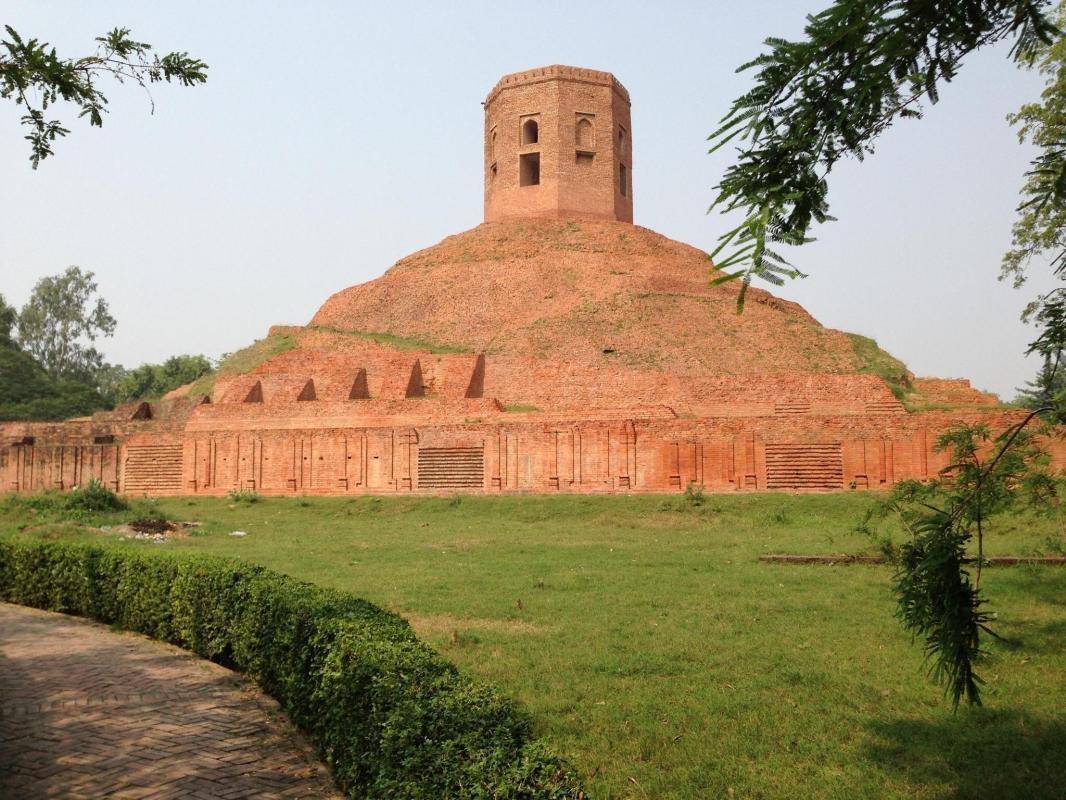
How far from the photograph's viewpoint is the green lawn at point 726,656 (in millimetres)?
4371

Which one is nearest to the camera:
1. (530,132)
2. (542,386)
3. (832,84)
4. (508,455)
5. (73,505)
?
(832,84)

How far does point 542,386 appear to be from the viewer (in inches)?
997

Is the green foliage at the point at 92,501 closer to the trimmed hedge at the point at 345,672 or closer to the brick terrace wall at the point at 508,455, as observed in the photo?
the brick terrace wall at the point at 508,455

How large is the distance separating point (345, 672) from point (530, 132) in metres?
33.3

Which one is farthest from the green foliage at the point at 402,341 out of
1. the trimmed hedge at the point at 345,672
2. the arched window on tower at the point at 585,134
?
the trimmed hedge at the point at 345,672

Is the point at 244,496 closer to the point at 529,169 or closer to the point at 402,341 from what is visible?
the point at 402,341

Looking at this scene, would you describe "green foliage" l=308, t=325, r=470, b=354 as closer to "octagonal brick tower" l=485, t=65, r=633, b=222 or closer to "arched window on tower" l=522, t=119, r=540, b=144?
"octagonal brick tower" l=485, t=65, r=633, b=222

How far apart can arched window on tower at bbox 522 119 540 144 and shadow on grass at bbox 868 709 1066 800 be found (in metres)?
32.5

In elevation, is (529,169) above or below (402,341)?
above

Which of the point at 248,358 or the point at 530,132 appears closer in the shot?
the point at 248,358

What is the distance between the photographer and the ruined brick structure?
19.7 meters

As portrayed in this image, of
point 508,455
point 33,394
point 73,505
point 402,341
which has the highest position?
point 402,341

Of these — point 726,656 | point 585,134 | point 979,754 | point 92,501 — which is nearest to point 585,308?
point 585,134

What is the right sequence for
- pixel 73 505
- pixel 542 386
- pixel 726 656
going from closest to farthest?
pixel 726 656, pixel 73 505, pixel 542 386
